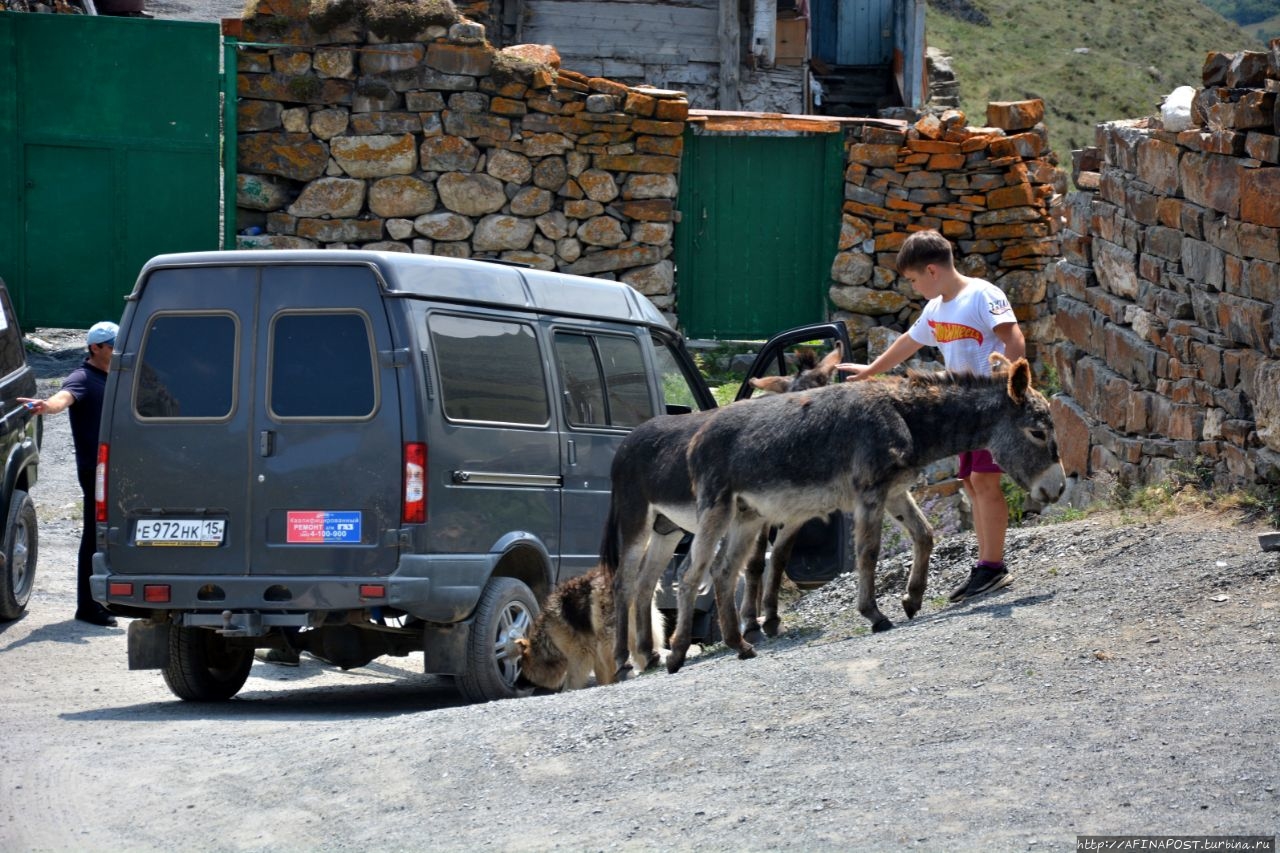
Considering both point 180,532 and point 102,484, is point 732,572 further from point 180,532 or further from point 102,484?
point 102,484

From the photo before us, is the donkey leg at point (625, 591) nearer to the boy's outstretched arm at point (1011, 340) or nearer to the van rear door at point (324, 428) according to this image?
the van rear door at point (324, 428)

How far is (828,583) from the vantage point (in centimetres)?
985

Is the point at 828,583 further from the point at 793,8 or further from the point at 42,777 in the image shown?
the point at 793,8

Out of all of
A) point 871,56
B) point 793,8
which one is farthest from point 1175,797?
point 871,56

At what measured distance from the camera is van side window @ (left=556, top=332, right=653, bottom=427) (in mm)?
8883

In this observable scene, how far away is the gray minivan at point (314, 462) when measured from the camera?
299 inches

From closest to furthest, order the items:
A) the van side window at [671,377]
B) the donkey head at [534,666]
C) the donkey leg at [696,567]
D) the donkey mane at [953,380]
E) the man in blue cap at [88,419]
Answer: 1. the donkey mane at [953,380]
2. the donkey leg at [696,567]
3. the donkey head at [534,666]
4. the van side window at [671,377]
5. the man in blue cap at [88,419]

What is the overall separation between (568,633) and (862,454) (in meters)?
1.96

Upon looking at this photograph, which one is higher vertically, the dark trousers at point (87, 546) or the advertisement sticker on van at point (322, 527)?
the advertisement sticker on van at point (322, 527)

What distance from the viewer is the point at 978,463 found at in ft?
25.9

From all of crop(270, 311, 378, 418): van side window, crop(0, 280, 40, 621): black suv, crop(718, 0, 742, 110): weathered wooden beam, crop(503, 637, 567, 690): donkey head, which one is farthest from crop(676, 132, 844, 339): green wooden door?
crop(270, 311, 378, 418): van side window

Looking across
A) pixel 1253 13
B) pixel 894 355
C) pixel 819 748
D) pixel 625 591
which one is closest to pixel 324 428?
pixel 625 591

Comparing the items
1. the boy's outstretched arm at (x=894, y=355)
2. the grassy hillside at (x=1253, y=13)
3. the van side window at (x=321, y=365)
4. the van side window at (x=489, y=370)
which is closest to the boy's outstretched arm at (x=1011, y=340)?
the boy's outstretched arm at (x=894, y=355)

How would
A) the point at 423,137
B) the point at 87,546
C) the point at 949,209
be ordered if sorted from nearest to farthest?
the point at 87,546 → the point at 423,137 → the point at 949,209
